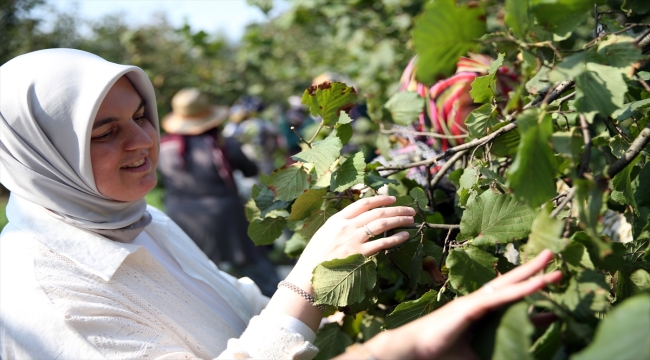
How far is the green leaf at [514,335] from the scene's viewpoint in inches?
29.4

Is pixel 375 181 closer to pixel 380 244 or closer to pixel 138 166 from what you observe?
pixel 380 244

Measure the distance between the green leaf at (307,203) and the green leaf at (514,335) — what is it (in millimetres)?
631

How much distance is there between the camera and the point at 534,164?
856 mm

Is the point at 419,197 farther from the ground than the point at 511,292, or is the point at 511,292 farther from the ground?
the point at 511,292

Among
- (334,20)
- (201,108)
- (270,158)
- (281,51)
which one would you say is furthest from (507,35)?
(281,51)

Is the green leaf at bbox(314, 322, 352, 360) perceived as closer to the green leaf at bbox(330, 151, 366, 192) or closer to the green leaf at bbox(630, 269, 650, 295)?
the green leaf at bbox(330, 151, 366, 192)

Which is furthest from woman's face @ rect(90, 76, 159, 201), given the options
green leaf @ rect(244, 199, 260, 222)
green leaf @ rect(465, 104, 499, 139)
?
green leaf @ rect(465, 104, 499, 139)

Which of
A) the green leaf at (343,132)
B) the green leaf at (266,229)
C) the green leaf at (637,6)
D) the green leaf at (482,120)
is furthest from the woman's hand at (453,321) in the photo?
the green leaf at (637,6)

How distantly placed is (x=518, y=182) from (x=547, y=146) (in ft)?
0.25

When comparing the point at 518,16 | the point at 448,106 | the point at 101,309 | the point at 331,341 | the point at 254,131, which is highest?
the point at 518,16

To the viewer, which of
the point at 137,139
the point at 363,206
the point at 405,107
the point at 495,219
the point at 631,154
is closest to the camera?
the point at 631,154

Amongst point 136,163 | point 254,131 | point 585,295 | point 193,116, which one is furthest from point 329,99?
point 254,131

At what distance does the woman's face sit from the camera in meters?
1.42

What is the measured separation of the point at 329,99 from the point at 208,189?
362 cm
